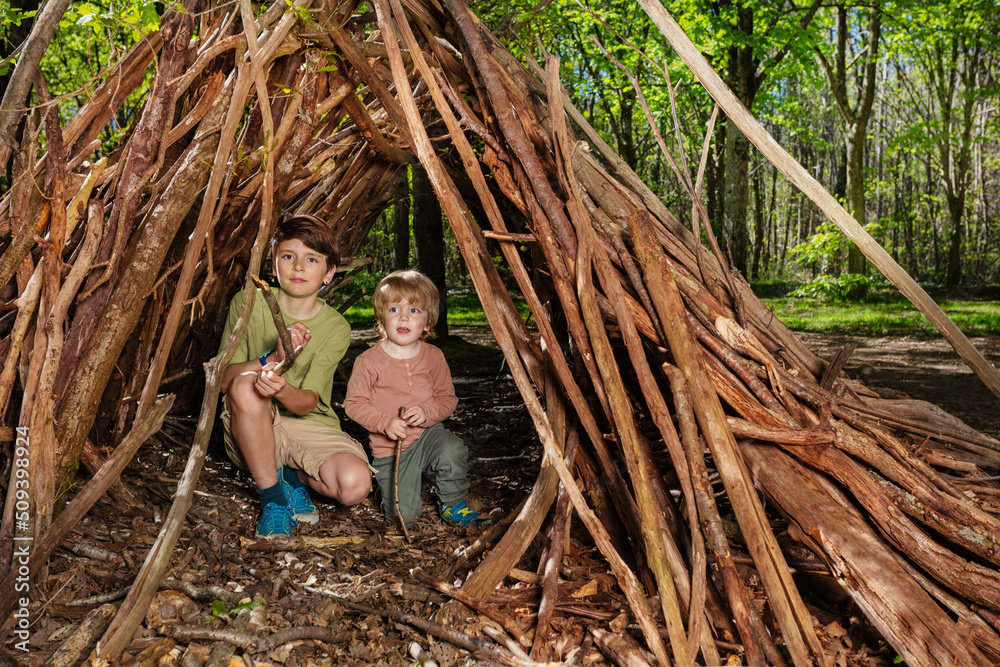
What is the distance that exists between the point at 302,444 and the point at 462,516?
0.70m

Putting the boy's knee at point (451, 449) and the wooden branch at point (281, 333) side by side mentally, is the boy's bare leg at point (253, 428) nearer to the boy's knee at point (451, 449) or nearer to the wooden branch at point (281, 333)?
the wooden branch at point (281, 333)

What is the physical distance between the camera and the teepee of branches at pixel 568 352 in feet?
5.40

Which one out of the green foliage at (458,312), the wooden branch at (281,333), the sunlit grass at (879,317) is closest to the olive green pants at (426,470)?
the wooden branch at (281,333)

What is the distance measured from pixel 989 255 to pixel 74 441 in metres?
19.7

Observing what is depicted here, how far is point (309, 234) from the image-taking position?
2.57 m

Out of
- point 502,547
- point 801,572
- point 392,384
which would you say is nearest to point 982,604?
point 801,572

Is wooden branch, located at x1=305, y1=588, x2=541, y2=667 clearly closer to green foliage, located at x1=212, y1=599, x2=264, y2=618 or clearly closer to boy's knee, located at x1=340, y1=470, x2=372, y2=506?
green foliage, located at x1=212, y1=599, x2=264, y2=618

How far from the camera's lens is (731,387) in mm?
1876

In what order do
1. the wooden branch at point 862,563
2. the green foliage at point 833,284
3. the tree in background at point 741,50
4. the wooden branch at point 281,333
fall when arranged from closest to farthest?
the wooden branch at point 862,563 → the wooden branch at point 281,333 → the tree in background at point 741,50 → the green foliage at point 833,284

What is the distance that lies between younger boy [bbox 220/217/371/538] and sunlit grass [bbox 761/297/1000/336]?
602 cm

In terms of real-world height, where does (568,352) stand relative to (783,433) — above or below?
above

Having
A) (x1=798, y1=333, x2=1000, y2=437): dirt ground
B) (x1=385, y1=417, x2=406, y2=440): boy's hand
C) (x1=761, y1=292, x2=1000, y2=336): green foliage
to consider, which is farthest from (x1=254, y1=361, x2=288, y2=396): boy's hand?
(x1=761, y1=292, x2=1000, y2=336): green foliage

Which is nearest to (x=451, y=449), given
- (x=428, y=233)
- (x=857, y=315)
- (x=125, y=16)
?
(x=125, y=16)

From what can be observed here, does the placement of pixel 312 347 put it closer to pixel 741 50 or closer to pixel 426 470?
pixel 426 470
